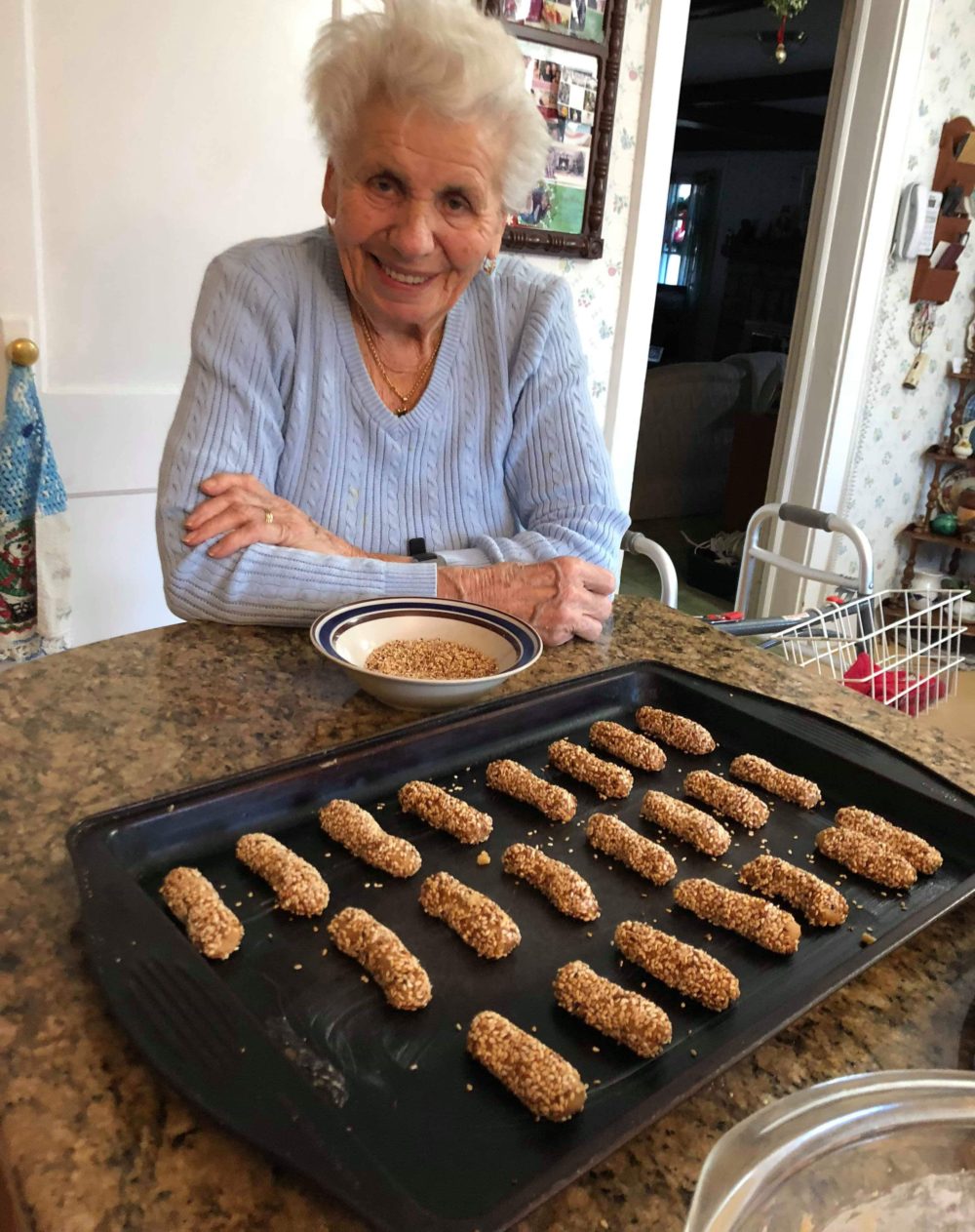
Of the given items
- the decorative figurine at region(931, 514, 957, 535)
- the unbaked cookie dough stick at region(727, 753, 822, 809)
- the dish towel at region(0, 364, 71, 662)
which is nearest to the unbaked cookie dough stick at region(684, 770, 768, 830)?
the unbaked cookie dough stick at region(727, 753, 822, 809)

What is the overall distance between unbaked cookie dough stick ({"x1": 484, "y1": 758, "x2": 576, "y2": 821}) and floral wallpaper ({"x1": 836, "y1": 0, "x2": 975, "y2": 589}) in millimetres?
3048

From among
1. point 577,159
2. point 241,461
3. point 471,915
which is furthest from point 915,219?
point 471,915

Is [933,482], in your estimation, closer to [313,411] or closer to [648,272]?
[648,272]

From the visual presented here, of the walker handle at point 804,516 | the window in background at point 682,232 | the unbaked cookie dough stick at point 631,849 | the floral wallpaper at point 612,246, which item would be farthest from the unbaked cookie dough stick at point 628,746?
the window in background at point 682,232

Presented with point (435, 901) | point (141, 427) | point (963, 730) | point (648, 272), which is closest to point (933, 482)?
point (963, 730)

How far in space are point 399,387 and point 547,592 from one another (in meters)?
0.44

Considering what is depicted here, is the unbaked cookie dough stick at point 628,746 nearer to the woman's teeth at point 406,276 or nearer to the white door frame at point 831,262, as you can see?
the woman's teeth at point 406,276

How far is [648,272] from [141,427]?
1.48 m

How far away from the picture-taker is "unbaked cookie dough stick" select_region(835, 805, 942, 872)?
796mm

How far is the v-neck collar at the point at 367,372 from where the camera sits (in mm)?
1377

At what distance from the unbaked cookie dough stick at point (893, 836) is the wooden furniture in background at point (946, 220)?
3.21 meters

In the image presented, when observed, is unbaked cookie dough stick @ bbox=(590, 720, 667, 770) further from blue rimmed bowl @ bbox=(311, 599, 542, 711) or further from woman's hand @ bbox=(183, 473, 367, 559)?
woman's hand @ bbox=(183, 473, 367, 559)

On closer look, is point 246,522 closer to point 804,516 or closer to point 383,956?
point 383,956

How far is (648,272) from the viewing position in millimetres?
2641
